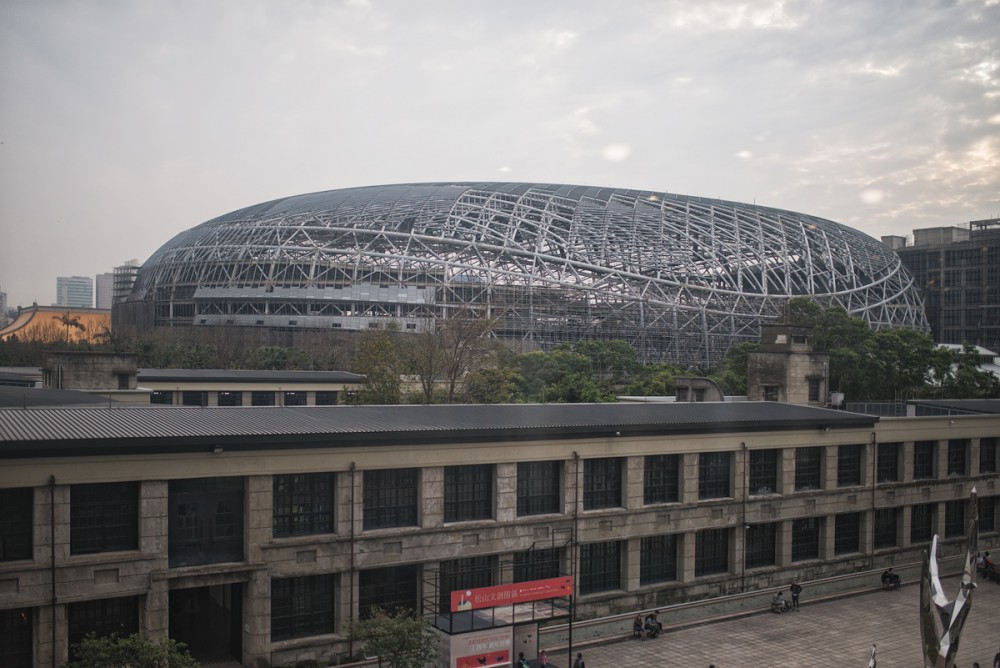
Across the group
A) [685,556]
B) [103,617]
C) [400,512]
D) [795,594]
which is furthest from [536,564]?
[103,617]

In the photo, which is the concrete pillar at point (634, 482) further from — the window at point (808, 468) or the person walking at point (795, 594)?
the window at point (808, 468)

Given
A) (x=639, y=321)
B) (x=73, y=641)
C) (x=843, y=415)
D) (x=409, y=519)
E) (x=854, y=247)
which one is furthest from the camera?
(x=854, y=247)

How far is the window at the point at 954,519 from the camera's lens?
40.9 meters

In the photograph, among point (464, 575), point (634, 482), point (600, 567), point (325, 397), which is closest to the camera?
point (464, 575)

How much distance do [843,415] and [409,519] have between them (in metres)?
18.6

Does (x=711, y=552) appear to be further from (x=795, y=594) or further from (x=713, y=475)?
(x=795, y=594)

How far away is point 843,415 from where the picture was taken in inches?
1465

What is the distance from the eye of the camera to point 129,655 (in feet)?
65.7

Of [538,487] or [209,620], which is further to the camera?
[538,487]

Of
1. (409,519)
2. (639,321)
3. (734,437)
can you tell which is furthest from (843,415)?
(639,321)

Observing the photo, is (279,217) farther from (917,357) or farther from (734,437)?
(734,437)

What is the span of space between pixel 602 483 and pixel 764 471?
23.9 ft

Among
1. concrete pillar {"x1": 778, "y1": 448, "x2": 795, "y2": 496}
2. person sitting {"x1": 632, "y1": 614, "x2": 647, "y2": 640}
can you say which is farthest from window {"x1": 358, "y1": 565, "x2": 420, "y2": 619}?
concrete pillar {"x1": 778, "y1": 448, "x2": 795, "y2": 496}

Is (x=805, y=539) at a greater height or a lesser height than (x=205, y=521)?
lesser
